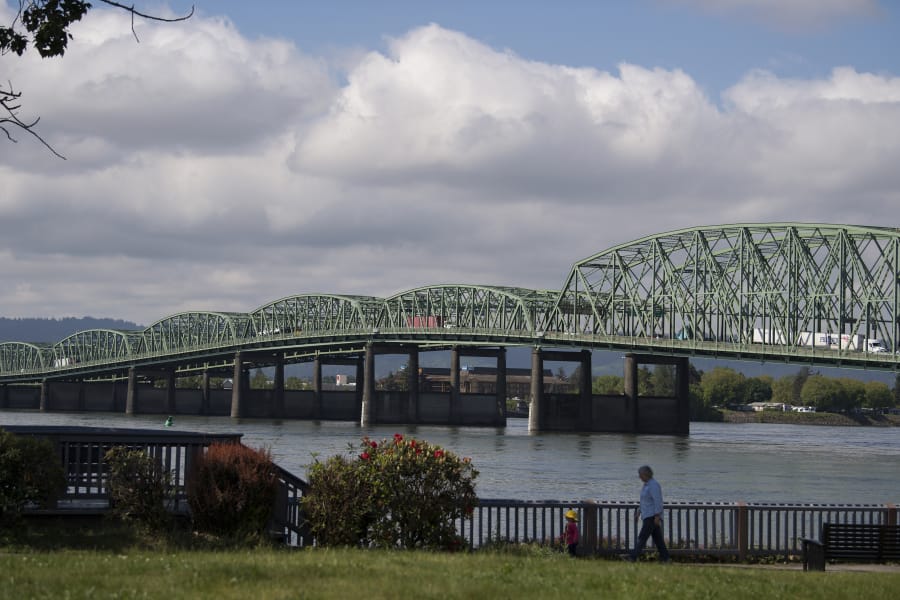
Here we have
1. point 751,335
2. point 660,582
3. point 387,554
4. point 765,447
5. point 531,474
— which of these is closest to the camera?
point 660,582

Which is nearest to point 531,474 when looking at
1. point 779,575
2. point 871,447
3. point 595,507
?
point 595,507

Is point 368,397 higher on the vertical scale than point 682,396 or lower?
lower

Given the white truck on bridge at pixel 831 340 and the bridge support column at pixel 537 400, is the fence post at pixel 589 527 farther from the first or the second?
the bridge support column at pixel 537 400

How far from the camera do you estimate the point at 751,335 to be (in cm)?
14262

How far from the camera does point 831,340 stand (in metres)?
131

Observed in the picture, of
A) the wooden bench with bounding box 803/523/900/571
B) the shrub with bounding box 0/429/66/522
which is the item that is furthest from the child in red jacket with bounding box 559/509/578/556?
the shrub with bounding box 0/429/66/522

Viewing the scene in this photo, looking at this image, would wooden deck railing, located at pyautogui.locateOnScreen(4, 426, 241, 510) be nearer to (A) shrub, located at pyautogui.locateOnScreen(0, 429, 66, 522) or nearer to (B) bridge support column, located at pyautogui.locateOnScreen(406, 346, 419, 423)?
(A) shrub, located at pyautogui.locateOnScreen(0, 429, 66, 522)

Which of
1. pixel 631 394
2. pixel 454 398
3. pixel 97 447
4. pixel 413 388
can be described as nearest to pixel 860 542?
Answer: pixel 97 447

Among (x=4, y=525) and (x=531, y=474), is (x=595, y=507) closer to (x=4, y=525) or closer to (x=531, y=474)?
(x=4, y=525)

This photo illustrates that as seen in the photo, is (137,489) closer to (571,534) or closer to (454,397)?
(571,534)

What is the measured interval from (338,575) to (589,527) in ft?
31.6

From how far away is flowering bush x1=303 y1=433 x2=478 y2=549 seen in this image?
24359mm

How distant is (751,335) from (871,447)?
1964 centimetres

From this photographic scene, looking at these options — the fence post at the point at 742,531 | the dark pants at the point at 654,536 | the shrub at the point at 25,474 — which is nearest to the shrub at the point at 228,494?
the shrub at the point at 25,474
